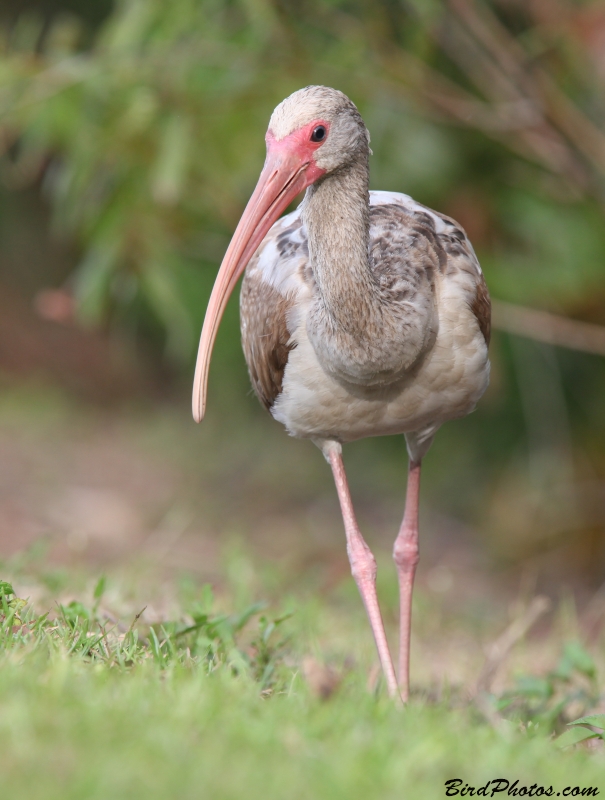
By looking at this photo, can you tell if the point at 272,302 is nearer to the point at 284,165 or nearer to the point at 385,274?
the point at 385,274

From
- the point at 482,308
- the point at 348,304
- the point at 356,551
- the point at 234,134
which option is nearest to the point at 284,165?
the point at 348,304

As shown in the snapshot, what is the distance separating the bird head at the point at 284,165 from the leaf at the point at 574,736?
5.87 ft

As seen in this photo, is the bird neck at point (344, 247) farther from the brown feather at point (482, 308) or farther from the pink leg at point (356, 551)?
the pink leg at point (356, 551)

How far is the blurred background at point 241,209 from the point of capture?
7453 millimetres

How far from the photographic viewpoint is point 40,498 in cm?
1080

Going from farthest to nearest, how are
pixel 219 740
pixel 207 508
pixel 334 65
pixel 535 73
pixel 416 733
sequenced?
1. pixel 207 508
2. pixel 535 73
3. pixel 334 65
4. pixel 416 733
5. pixel 219 740

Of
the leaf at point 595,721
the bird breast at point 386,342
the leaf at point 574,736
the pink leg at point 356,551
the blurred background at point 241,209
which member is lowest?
the leaf at point 574,736

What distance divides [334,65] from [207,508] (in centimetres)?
584

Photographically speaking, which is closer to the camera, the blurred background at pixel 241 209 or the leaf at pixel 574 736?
the leaf at pixel 574 736

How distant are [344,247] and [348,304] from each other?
0.22m

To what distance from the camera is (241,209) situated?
8.58 m

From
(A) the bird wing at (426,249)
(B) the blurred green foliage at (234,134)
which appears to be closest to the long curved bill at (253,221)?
(A) the bird wing at (426,249)

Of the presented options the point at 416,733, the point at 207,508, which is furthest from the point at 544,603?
the point at 207,508

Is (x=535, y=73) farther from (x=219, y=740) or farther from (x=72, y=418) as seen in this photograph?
(x=72, y=418)
